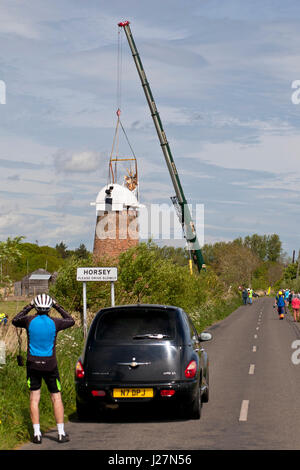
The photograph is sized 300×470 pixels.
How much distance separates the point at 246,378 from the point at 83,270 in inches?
182

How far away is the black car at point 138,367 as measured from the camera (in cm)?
981

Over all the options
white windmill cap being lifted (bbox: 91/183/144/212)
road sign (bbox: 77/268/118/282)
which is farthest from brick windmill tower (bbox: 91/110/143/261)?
road sign (bbox: 77/268/118/282)

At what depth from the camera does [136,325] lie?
10438mm

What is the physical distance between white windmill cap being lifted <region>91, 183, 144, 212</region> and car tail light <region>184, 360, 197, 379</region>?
3732 centimetres

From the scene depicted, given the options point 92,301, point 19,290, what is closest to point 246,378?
point 92,301

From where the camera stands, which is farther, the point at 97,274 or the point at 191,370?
the point at 97,274

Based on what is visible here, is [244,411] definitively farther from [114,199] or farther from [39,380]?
[114,199]

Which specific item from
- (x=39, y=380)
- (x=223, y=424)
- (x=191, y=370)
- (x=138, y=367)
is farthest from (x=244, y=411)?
(x=39, y=380)

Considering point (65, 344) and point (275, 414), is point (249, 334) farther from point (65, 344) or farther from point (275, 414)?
point (275, 414)

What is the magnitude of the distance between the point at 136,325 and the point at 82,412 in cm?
144

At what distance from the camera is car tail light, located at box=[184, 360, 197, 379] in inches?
392

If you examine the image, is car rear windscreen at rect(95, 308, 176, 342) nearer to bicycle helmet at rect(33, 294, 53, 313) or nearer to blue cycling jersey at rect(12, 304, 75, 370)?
blue cycling jersey at rect(12, 304, 75, 370)

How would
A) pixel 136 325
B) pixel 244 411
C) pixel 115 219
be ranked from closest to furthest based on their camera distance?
1. pixel 136 325
2. pixel 244 411
3. pixel 115 219

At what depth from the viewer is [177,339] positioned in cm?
1020
